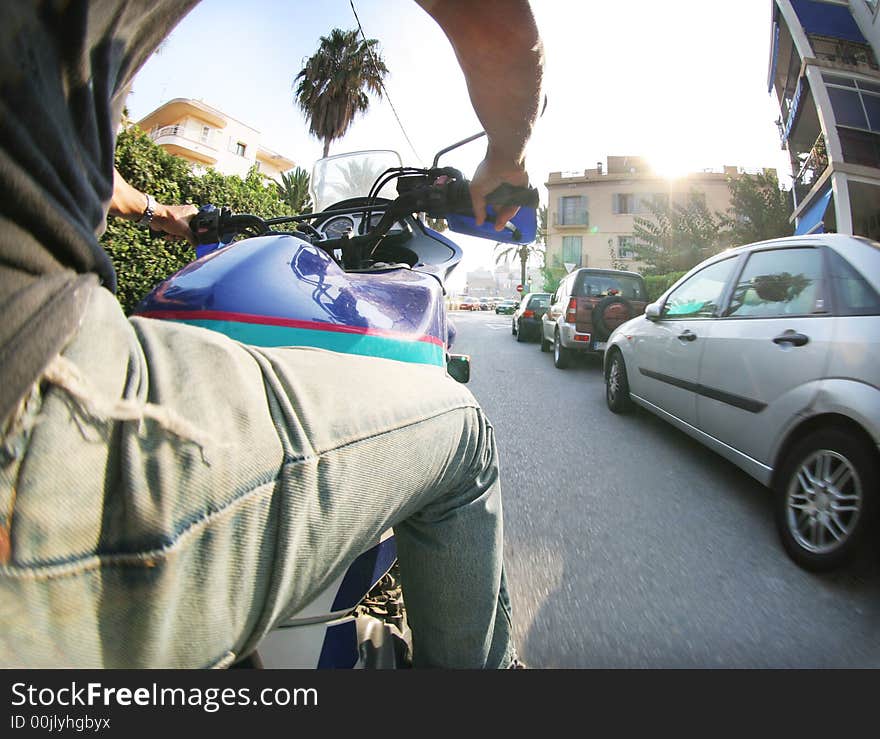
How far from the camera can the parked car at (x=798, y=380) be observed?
1.85 m

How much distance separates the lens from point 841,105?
13297 mm

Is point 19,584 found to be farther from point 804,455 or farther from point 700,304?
point 700,304

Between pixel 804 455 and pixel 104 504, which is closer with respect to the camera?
pixel 104 504

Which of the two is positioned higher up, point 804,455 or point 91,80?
point 91,80

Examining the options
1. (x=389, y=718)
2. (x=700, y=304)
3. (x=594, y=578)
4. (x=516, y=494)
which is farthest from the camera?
→ (x=700, y=304)

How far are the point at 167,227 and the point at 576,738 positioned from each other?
212 centimetres

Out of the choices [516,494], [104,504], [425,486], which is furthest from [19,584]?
[516,494]

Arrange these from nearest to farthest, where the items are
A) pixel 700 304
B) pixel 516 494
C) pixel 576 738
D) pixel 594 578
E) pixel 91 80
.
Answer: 1. pixel 91 80
2. pixel 576 738
3. pixel 594 578
4. pixel 516 494
5. pixel 700 304

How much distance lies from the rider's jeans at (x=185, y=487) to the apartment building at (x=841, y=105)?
51.2ft

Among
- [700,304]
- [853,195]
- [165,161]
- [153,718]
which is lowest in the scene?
[153,718]

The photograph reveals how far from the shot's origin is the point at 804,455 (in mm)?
2070

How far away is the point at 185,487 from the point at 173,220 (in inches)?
66.6

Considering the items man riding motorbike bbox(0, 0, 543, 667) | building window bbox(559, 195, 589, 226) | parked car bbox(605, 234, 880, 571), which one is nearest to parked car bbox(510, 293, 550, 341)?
parked car bbox(605, 234, 880, 571)

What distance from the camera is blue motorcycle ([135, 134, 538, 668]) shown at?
3.15 feet
